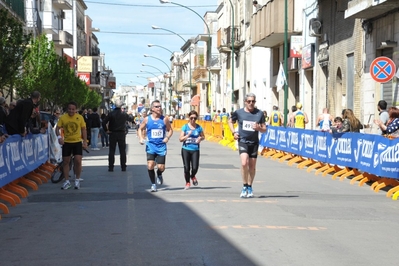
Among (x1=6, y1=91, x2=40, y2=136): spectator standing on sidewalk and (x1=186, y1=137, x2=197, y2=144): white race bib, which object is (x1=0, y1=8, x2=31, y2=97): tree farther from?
(x1=186, y1=137, x2=197, y2=144): white race bib

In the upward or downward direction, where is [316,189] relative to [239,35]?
downward

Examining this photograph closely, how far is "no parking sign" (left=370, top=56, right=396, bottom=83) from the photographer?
66.5ft

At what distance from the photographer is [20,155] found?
15.7m

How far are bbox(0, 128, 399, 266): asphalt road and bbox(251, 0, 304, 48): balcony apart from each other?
21439mm

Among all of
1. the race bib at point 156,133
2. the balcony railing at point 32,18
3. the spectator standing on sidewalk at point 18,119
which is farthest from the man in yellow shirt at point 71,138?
the balcony railing at point 32,18

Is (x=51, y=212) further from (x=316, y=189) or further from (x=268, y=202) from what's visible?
(x=316, y=189)

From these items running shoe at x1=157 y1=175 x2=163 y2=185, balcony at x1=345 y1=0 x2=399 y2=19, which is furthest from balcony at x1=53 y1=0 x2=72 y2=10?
running shoe at x1=157 y1=175 x2=163 y2=185

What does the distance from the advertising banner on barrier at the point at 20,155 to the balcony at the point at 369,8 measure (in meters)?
10.7

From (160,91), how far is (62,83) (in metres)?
119

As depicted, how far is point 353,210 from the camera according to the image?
1235 cm

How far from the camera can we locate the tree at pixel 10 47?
88.0 feet

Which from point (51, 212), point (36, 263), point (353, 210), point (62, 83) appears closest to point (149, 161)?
point (51, 212)

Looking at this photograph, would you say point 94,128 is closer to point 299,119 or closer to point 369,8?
point 299,119

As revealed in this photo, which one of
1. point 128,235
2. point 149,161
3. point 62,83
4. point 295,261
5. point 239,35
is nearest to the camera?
point 295,261
